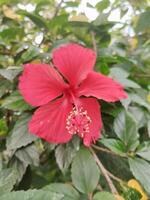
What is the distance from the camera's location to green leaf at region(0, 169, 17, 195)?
54 centimetres

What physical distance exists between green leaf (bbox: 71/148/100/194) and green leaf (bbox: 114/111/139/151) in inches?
3.4

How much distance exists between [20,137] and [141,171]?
22 centimetres

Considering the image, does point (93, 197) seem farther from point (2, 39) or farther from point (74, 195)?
point (2, 39)

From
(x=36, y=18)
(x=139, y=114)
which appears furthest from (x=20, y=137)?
(x=36, y=18)

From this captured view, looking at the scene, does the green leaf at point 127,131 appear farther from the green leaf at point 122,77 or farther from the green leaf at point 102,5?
the green leaf at point 102,5

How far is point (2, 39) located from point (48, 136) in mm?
418

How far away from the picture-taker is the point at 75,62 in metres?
0.71

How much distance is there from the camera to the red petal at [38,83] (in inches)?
27.2

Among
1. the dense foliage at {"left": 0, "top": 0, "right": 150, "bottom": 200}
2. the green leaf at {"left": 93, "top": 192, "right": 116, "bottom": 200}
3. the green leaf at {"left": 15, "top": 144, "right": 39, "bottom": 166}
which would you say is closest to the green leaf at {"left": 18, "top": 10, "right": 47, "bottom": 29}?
the dense foliage at {"left": 0, "top": 0, "right": 150, "bottom": 200}

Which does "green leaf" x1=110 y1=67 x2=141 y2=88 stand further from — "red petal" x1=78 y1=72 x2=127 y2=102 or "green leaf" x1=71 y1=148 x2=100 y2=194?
"green leaf" x1=71 y1=148 x2=100 y2=194

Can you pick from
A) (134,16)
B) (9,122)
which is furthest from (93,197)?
(134,16)

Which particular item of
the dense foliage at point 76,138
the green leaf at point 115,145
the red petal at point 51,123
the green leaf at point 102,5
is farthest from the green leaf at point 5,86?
the green leaf at point 102,5

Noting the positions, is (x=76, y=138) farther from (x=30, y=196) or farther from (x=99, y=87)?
(x=30, y=196)

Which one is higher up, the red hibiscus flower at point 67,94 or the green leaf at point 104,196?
the red hibiscus flower at point 67,94
